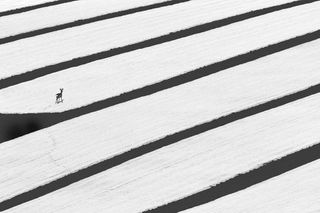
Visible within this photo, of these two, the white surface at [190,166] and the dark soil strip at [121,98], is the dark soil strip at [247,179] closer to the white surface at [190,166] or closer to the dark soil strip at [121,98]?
the white surface at [190,166]

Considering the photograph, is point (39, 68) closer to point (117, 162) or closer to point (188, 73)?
point (188, 73)

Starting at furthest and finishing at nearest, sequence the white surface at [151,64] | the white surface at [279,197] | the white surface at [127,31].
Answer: the white surface at [127,31], the white surface at [151,64], the white surface at [279,197]

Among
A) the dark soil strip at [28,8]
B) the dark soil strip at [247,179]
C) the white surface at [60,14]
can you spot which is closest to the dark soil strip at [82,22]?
the white surface at [60,14]

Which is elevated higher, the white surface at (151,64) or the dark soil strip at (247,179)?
the white surface at (151,64)

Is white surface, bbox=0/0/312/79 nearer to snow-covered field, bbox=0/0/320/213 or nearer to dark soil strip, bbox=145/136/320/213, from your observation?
snow-covered field, bbox=0/0/320/213

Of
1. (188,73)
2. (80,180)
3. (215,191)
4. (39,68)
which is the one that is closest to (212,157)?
(215,191)

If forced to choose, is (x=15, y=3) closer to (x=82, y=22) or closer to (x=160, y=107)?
(x=82, y=22)
